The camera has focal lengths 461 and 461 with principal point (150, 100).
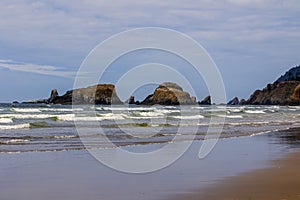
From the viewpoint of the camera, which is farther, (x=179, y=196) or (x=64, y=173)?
(x=64, y=173)

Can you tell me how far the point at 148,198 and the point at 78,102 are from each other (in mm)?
90767

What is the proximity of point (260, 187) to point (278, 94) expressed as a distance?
511ft

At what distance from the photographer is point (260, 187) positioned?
7887 millimetres

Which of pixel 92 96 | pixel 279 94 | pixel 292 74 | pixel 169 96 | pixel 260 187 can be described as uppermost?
pixel 292 74

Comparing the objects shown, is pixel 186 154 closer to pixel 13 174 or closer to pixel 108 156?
pixel 108 156

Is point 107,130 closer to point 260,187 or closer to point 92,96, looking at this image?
point 260,187

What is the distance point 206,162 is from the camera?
11.2 m

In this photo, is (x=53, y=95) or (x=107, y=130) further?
(x=53, y=95)

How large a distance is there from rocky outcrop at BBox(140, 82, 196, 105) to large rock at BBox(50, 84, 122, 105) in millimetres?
12852

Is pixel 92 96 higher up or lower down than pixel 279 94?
lower down

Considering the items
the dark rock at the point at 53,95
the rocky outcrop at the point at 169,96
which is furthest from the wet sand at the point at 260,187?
the dark rock at the point at 53,95

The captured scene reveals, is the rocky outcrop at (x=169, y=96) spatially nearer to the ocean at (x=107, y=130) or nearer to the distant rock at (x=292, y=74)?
the ocean at (x=107, y=130)

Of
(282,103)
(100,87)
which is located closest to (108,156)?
(100,87)

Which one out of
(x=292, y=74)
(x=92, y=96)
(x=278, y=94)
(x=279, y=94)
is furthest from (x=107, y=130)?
(x=292, y=74)
